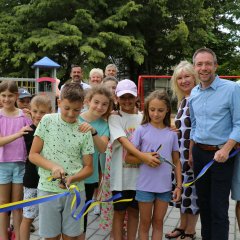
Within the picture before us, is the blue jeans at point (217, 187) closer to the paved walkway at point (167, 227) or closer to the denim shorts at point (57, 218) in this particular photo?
the paved walkway at point (167, 227)

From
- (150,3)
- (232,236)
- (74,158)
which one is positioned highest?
(150,3)

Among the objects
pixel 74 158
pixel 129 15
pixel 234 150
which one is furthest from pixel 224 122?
pixel 129 15

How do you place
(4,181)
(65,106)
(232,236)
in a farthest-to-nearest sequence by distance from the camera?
(232,236), (4,181), (65,106)

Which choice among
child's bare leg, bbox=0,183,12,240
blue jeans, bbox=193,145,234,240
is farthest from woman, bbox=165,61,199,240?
child's bare leg, bbox=0,183,12,240

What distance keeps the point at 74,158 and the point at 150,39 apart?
21043 mm

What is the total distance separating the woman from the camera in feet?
12.7

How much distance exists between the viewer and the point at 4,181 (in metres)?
3.49

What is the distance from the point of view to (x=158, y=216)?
10.8 feet

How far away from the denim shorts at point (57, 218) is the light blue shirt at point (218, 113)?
1.37 meters

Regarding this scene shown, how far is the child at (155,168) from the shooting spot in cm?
326

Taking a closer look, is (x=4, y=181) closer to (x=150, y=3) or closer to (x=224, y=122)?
(x=224, y=122)

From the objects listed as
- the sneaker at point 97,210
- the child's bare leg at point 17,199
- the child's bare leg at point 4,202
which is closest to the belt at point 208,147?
the child's bare leg at point 17,199

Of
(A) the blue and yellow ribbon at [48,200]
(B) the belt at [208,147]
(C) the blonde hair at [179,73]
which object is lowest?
(A) the blue and yellow ribbon at [48,200]

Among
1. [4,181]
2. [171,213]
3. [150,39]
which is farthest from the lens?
[150,39]
